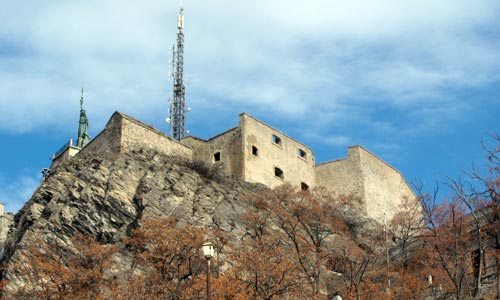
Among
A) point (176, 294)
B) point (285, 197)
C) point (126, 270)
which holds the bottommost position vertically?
point (176, 294)

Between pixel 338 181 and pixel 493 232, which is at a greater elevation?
pixel 338 181

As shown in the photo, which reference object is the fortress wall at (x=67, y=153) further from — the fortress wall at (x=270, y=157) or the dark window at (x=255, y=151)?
the dark window at (x=255, y=151)

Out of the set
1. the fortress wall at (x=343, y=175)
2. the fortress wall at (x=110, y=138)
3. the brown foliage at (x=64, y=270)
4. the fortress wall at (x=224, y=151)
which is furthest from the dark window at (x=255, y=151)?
the brown foliage at (x=64, y=270)

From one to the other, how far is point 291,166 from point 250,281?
24.0 m

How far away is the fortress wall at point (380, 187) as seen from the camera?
5334cm

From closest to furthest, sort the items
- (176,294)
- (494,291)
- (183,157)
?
(176,294), (494,291), (183,157)

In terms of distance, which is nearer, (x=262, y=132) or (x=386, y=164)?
(x=262, y=132)

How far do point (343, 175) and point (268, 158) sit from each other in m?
6.30

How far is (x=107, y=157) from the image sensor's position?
146ft

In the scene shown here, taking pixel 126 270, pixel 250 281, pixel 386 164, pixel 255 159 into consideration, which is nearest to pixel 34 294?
pixel 126 270

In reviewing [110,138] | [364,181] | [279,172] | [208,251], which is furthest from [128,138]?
[208,251]

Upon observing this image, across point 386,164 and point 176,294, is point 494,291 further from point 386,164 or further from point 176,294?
point 386,164

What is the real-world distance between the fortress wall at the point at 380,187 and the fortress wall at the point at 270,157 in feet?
12.4

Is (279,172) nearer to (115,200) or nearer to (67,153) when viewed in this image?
(115,200)
